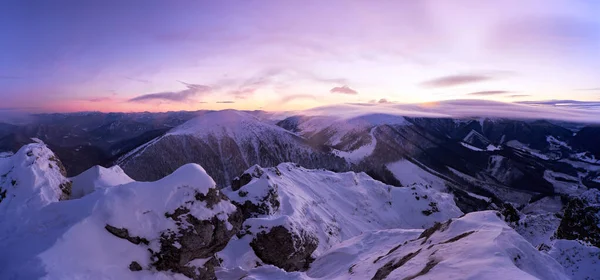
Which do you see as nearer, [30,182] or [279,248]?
[30,182]

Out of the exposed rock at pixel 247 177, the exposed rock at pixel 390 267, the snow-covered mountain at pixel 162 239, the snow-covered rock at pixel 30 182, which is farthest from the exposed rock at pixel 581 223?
the snow-covered rock at pixel 30 182

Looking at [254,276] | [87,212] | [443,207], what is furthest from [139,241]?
[443,207]

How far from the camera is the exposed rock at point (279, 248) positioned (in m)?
45.1

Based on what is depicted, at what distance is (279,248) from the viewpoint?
45375 millimetres

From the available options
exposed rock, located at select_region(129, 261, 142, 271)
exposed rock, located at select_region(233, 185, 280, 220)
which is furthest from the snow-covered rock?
exposed rock, located at select_region(233, 185, 280, 220)

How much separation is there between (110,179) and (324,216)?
2642 inches

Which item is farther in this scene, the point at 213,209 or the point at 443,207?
the point at 443,207

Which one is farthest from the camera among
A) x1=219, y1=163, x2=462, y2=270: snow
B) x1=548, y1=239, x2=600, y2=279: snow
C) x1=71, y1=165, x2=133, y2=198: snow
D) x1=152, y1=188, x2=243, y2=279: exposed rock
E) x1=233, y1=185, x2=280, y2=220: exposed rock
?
x1=219, y1=163, x2=462, y2=270: snow

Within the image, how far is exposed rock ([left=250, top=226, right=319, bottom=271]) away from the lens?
45.1 m

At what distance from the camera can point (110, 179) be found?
31.4 m

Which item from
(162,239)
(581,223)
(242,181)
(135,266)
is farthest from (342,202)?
(135,266)

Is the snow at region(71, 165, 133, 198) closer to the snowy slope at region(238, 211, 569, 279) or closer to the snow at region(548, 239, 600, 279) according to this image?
the snowy slope at region(238, 211, 569, 279)

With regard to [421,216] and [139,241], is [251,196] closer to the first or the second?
[139,241]

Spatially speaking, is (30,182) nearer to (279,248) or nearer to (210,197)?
(210,197)
